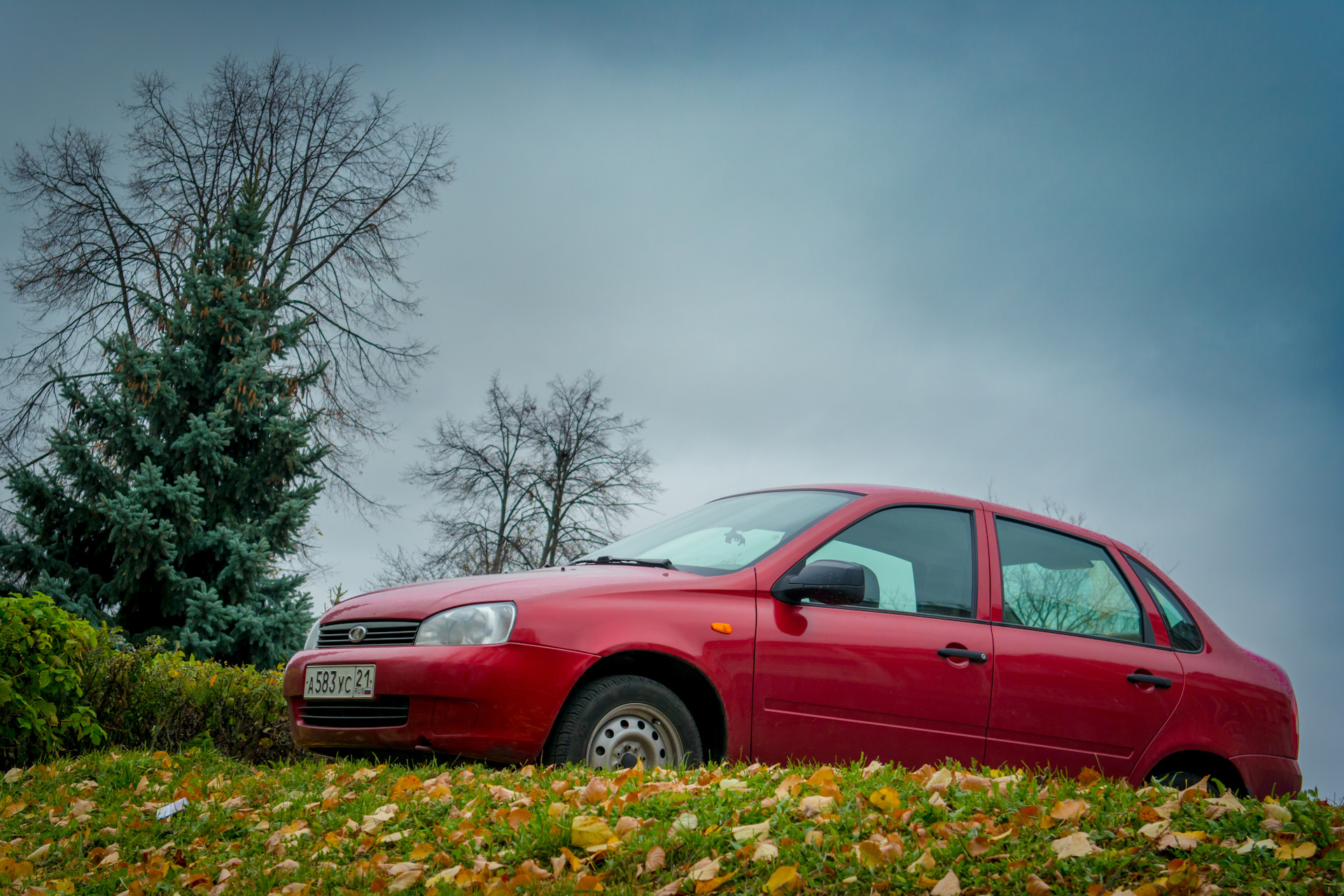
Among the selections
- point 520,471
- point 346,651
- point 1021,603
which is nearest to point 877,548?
point 1021,603

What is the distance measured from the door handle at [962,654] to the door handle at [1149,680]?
0.82 metres

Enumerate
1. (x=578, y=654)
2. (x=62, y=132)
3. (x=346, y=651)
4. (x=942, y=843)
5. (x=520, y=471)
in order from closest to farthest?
(x=942, y=843), (x=578, y=654), (x=346, y=651), (x=62, y=132), (x=520, y=471)

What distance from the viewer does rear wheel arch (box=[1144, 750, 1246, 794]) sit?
5027 millimetres

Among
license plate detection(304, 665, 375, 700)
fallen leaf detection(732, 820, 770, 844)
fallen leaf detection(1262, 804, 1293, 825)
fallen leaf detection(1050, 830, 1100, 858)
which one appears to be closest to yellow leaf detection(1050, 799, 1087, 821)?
fallen leaf detection(1050, 830, 1100, 858)

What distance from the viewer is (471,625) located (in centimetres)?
409

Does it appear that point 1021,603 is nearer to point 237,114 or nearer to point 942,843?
point 942,843

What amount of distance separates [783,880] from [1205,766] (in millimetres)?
3393

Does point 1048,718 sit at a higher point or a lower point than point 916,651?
lower

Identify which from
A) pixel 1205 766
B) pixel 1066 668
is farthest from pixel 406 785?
pixel 1205 766

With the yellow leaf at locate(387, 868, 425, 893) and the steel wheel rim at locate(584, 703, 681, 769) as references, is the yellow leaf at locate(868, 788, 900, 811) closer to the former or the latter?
the steel wheel rim at locate(584, 703, 681, 769)

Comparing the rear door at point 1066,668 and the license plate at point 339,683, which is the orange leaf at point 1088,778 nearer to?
the rear door at point 1066,668

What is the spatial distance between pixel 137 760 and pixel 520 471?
21358mm

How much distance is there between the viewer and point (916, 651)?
4570mm

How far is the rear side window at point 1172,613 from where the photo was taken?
527cm
